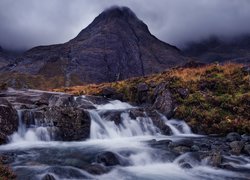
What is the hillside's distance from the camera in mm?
26359

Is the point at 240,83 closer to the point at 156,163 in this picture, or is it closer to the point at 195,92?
the point at 195,92

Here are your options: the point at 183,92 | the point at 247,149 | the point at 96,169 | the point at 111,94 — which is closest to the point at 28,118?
the point at 96,169

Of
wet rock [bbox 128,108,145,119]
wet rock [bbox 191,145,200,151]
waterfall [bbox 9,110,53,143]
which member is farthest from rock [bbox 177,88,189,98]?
waterfall [bbox 9,110,53,143]

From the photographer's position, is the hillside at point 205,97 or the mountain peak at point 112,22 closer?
the hillside at point 205,97

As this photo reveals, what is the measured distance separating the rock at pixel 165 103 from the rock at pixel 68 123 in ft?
25.0

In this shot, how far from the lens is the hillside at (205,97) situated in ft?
86.5

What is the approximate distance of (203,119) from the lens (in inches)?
1062

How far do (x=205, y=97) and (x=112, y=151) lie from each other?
1338cm

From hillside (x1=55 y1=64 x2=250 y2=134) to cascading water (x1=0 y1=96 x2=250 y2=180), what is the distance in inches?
56.7

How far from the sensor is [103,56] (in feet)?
523

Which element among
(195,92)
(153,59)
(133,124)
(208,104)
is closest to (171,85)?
(195,92)

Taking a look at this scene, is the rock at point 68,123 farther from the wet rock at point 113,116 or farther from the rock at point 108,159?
the rock at point 108,159

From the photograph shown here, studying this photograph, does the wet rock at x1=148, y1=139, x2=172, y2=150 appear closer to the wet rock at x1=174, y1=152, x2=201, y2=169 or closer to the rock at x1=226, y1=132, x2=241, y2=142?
the wet rock at x1=174, y1=152, x2=201, y2=169

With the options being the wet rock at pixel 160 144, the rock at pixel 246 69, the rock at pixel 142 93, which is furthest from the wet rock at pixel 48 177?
the rock at pixel 246 69
